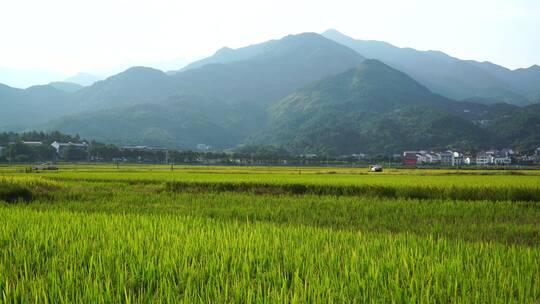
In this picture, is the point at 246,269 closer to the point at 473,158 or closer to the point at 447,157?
the point at 473,158

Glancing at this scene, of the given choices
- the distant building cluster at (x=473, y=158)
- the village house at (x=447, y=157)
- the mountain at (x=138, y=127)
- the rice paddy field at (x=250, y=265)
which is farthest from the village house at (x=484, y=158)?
the rice paddy field at (x=250, y=265)

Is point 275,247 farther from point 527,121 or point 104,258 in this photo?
point 527,121

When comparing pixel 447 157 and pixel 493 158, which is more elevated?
pixel 447 157

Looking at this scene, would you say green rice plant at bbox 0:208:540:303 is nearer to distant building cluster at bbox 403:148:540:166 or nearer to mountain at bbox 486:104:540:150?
distant building cluster at bbox 403:148:540:166

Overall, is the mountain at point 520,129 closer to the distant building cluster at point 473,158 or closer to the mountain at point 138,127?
the distant building cluster at point 473,158

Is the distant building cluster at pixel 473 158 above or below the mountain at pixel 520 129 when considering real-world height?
below

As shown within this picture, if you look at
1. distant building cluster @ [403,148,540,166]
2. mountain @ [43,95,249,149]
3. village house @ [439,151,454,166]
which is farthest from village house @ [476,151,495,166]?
mountain @ [43,95,249,149]

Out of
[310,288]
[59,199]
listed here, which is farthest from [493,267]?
[59,199]

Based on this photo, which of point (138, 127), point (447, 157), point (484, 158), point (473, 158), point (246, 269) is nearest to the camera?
point (246, 269)

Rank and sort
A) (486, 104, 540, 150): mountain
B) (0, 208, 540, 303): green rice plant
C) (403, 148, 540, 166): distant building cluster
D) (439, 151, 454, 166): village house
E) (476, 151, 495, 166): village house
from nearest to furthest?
(0, 208, 540, 303): green rice plant
(403, 148, 540, 166): distant building cluster
(476, 151, 495, 166): village house
(439, 151, 454, 166): village house
(486, 104, 540, 150): mountain

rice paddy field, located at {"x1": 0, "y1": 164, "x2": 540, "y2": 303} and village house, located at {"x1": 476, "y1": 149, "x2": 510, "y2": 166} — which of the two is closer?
rice paddy field, located at {"x1": 0, "y1": 164, "x2": 540, "y2": 303}

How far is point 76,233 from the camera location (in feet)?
19.7

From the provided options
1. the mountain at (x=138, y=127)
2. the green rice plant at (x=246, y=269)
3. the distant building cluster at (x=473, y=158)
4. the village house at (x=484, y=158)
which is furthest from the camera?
the mountain at (x=138, y=127)

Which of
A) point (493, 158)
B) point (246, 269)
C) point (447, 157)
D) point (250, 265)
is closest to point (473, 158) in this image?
point (493, 158)
